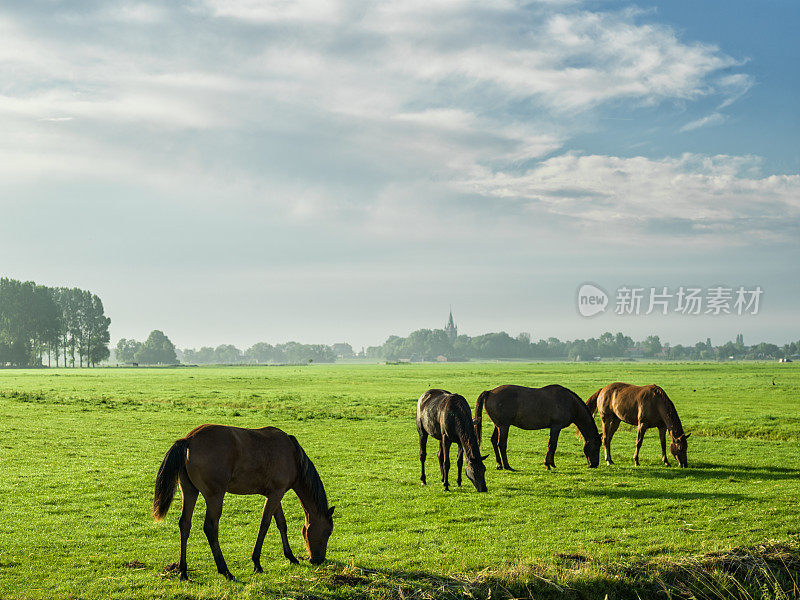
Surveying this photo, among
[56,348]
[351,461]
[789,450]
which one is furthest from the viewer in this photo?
[56,348]

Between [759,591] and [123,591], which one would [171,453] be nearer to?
[123,591]

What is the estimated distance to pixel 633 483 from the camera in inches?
648

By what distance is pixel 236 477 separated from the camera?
9.14m

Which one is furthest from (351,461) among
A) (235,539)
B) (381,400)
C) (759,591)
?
(381,400)

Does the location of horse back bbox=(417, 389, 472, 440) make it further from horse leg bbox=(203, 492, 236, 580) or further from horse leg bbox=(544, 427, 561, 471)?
horse leg bbox=(203, 492, 236, 580)

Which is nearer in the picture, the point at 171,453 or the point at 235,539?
the point at 171,453

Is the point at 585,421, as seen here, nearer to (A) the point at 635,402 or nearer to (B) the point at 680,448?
(A) the point at 635,402

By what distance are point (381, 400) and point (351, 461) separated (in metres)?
24.4

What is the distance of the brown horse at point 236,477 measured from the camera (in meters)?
8.89

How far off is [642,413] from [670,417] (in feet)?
2.83

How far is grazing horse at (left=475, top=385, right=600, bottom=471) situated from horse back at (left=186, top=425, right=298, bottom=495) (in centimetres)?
928

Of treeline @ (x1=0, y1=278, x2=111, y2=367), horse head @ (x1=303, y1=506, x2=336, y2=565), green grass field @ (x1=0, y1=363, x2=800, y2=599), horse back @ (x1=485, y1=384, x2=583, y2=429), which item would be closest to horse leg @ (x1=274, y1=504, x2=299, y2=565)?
green grass field @ (x1=0, y1=363, x2=800, y2=599)

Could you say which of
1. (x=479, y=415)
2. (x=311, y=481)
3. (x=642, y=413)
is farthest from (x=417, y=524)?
(x=642, y=413)

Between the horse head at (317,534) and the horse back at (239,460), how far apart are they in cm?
73
